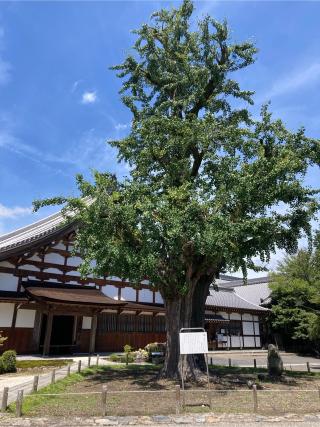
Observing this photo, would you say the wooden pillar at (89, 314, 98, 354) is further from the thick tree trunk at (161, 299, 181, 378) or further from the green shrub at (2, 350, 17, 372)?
the thick tree trunk at (161, 299, 181, 378)

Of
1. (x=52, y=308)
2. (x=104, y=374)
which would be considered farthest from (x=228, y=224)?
(x=52, y=308)

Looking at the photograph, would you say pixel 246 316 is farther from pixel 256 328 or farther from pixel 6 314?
pixel 6 314

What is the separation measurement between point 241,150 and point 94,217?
258 inches

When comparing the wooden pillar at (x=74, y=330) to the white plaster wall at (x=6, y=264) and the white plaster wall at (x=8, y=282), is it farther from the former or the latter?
the white plaster wall at (x=6, y=264)

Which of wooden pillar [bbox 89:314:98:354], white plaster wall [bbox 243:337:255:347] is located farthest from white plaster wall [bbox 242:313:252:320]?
wooden pillar [bbox 89:314:98:354]

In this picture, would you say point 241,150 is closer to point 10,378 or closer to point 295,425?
point 295,425

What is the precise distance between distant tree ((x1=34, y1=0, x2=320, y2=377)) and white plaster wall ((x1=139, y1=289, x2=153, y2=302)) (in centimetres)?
1291

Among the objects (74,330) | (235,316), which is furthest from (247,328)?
(74,330)

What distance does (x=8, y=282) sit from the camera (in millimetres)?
22500

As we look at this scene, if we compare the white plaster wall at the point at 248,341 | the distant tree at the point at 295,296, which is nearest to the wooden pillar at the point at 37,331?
the distant tree at the point at 295,296

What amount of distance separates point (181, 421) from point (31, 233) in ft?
68.7

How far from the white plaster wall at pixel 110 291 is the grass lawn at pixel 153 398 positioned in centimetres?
1120

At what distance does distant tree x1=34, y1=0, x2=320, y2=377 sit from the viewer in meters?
13.1

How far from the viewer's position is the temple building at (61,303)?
71.9 feet
